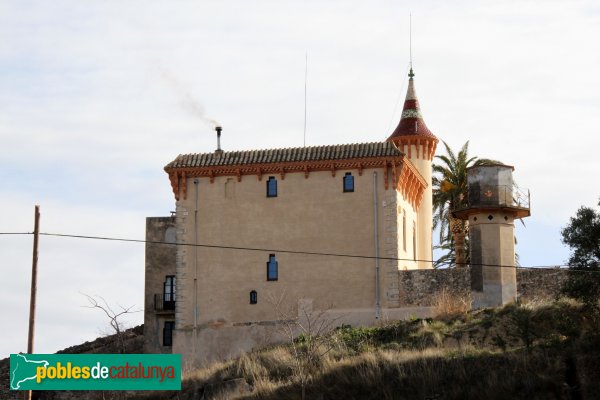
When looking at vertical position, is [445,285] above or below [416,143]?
below

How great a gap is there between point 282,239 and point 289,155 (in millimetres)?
3638

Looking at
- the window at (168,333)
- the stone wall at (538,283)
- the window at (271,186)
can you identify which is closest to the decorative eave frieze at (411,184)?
the window at (271,186)

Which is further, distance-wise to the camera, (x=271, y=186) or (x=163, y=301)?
(x=163, y=301)

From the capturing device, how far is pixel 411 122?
188ft

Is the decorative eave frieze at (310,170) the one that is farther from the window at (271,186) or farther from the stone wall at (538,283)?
the stone wall at (538,283)

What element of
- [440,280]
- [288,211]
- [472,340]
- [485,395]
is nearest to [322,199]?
[288,211]

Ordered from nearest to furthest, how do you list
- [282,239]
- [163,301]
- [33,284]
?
[33,284] < [282,239] < [163,301]

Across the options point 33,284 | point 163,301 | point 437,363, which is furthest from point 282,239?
point 33,284

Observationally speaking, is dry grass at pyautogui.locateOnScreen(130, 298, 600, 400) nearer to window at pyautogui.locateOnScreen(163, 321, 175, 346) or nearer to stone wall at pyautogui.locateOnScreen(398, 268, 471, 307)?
stone wall at pyautogui.locateOnScreen(398, 268, 471, 307)

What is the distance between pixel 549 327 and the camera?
142ft

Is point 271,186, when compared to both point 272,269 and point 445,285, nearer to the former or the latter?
point 272,269

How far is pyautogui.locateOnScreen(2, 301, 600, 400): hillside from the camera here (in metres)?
36.8

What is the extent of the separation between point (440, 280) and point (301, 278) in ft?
18.7

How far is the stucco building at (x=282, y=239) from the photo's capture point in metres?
49.5
